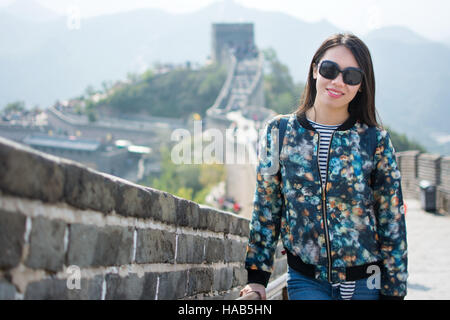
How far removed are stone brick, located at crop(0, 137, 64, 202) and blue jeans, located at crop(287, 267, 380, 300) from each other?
918 mm

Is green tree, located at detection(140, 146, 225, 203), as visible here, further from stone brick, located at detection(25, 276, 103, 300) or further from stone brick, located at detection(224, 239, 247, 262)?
stone brick, located at detection(25, 276, 103, 300)

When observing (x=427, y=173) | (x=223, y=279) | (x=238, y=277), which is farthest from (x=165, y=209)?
(x=427, y=173)

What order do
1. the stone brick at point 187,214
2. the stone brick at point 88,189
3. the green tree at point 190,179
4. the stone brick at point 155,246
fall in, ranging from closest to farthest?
the stone brick at point 88,189, the stone brick at point 155,246, the stone brick at point 187,214, the green tree at point 190,179

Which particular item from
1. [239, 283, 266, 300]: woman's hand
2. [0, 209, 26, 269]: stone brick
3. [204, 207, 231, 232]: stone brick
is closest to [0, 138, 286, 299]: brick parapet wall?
[0, 209, 26, 269]: stone brick

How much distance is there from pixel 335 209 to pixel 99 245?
30.4 inches

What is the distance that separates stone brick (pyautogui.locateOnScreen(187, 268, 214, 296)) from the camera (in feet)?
8.03

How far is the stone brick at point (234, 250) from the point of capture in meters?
3.08

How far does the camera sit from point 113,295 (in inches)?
67.3

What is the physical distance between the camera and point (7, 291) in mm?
1272

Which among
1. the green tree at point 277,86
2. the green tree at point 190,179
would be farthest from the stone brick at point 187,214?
the green tree at point 277,86

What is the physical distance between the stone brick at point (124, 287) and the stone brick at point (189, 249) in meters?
0.41

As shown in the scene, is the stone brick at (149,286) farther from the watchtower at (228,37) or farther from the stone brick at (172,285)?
the watchtower at (228,37)

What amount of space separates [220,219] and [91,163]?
46.9 m
